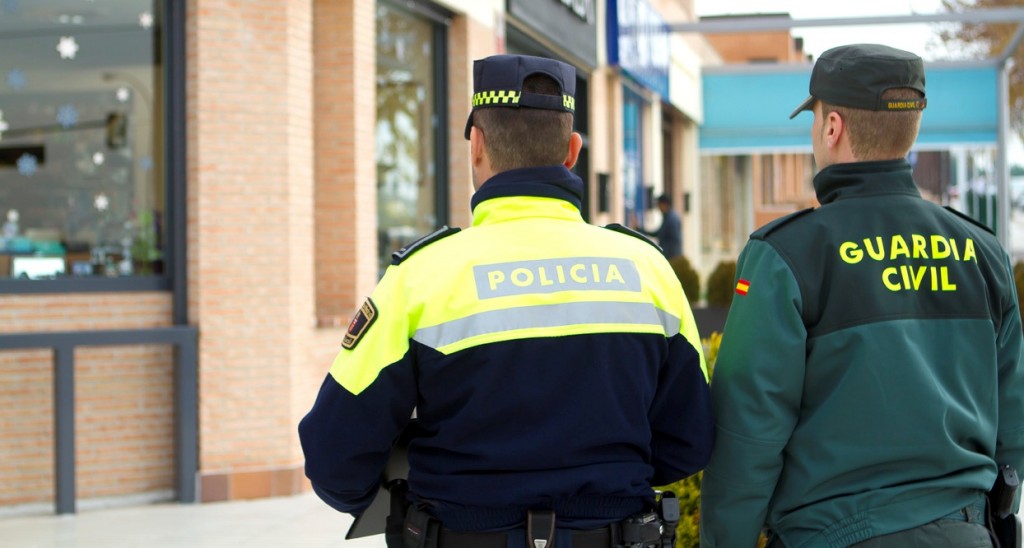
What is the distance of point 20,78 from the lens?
741cm

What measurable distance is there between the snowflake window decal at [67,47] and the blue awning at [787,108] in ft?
64.2

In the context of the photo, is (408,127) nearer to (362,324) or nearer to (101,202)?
(101,202)

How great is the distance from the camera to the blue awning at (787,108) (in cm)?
2620

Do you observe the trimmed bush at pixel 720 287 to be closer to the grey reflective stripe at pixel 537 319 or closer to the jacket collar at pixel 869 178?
the jacket collar at pixel 869 178

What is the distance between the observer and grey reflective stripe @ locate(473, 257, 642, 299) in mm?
2527

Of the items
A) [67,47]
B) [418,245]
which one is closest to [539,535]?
[418,245]

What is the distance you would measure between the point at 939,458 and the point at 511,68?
124 centimetres

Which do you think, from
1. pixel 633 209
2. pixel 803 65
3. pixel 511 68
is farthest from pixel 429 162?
pixel 803 65

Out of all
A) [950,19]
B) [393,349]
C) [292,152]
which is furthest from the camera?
[950,19]

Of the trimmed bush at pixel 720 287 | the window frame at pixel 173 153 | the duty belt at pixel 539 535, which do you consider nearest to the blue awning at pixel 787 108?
the trimmed bush at pixel 720 287

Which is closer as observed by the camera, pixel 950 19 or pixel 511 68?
pixel 511 68

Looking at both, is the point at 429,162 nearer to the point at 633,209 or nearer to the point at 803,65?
the point at 633,209

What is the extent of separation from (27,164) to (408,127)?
11.8 ft

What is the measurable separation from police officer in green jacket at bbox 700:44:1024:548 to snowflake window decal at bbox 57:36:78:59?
597 cm
